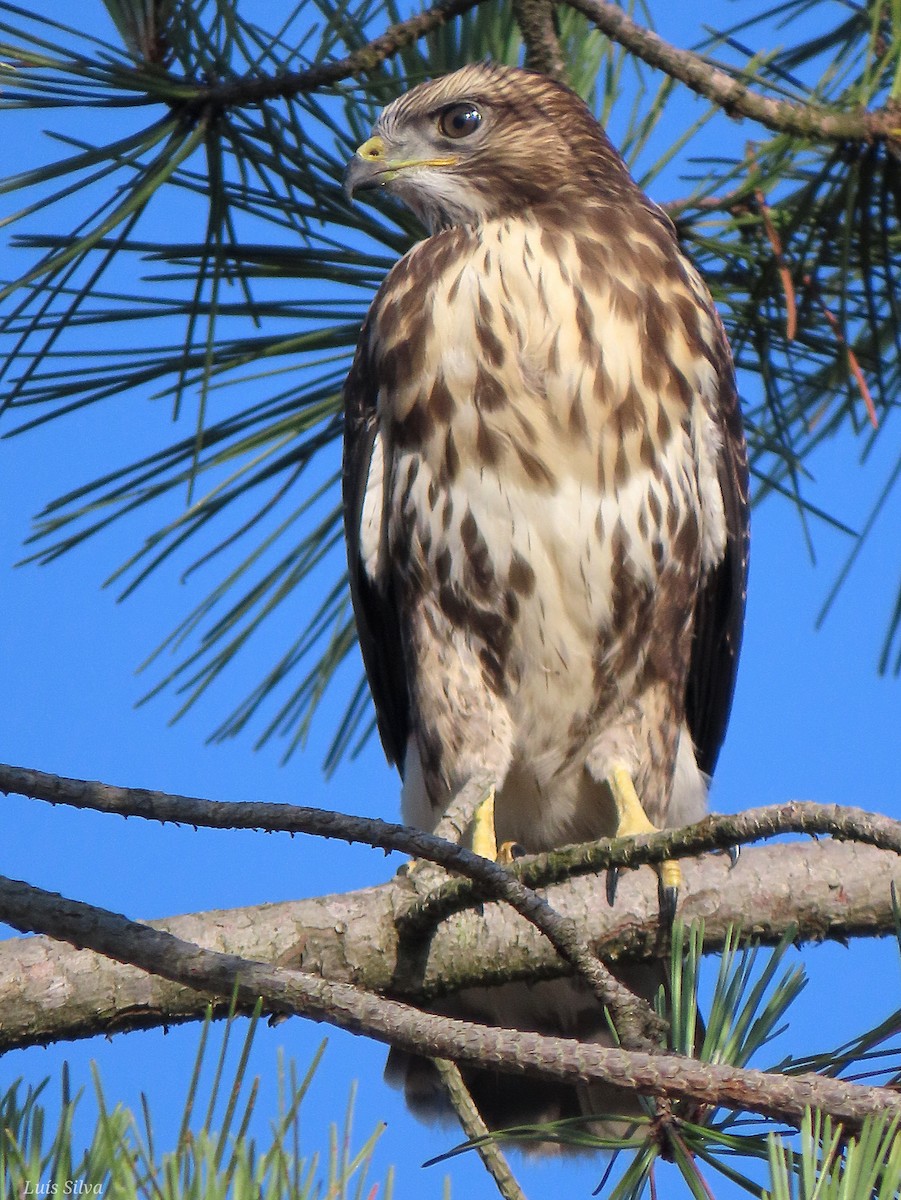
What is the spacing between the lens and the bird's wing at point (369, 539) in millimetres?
3857

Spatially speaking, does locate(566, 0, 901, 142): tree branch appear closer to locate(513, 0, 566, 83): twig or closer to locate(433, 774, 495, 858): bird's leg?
locate(513, 0, 566, 83): twig

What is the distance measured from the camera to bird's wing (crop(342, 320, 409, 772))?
386 centimetres

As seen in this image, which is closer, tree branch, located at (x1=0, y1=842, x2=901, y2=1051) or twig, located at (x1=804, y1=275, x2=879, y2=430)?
tree branch, located at (x1=0, y1=842, x2=901, y2=1051)

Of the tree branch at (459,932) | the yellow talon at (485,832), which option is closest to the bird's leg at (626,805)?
the yellow talon at (485,832)

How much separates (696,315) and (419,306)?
0.68 meters

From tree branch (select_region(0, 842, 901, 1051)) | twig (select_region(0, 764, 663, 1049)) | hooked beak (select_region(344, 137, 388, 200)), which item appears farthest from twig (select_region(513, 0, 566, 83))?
twig (select_region(0, 764, 663, 1049))

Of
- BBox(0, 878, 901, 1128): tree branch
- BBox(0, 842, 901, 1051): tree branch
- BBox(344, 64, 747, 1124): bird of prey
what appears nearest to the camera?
BBox(0, 878, 901, 1128): tree branch

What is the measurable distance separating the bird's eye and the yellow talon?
5.82 feet

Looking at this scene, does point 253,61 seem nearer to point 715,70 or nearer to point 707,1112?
point 715,70

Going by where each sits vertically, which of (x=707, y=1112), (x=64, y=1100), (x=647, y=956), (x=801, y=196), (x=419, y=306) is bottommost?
(x=64, y=1100)

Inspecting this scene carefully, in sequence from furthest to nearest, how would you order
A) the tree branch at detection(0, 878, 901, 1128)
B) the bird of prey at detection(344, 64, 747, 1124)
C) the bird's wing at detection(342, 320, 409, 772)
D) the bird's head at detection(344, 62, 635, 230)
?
the bird's head at detection(344, 62, 635, 230), the bird's wing at detection(342, 320, 409, 772), the bird of prey at detection(344, 64, 747, 1124), the tree branch at detection(0, 878, 901, 1128)

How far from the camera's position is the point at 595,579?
3652mm

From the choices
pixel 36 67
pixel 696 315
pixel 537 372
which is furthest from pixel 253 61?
pixel 696 315

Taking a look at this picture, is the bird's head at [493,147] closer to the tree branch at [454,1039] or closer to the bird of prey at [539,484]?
the bird of prey at [539,484]
